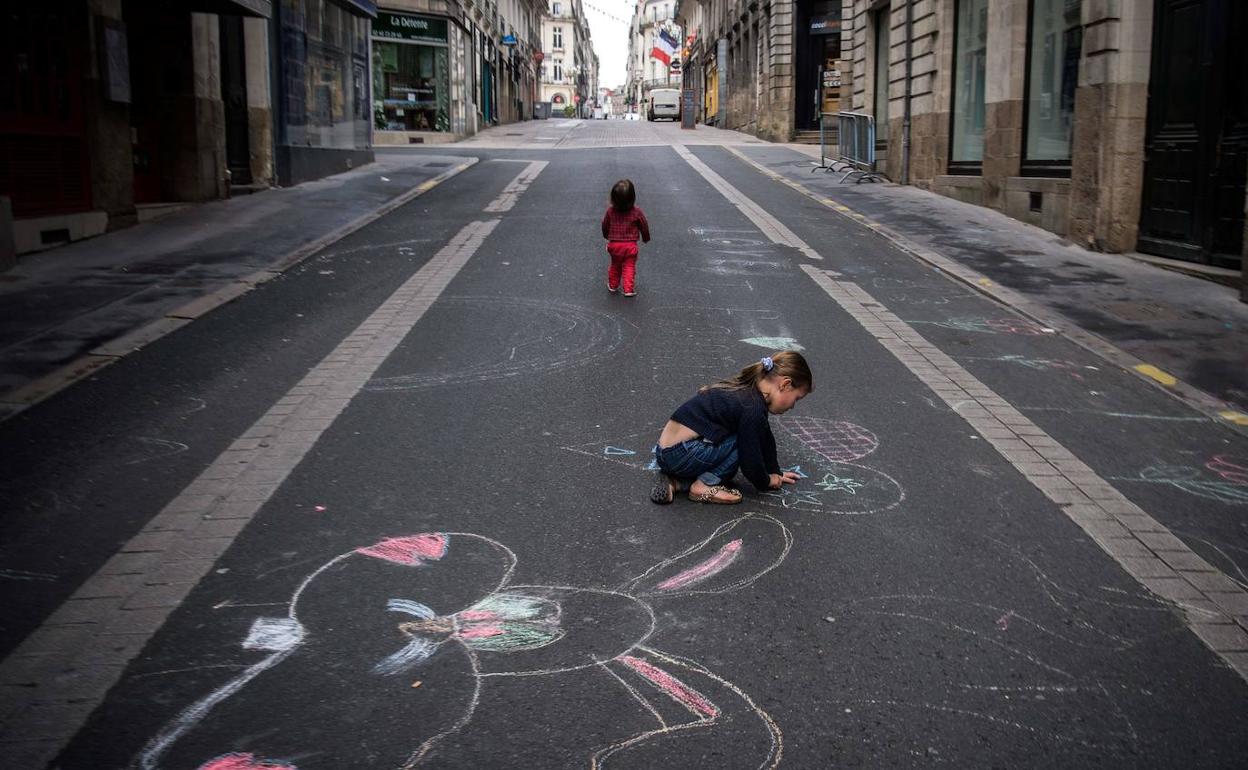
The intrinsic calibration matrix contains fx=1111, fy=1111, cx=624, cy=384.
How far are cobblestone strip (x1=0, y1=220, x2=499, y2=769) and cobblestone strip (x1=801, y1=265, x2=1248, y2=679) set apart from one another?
11.6 feet

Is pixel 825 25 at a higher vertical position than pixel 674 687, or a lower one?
higher

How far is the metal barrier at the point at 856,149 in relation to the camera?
890 inches

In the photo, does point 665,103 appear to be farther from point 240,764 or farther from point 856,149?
point 240,764

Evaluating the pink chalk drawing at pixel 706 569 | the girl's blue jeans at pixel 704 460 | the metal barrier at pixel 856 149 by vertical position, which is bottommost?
the pink chalk drawing at pixel 706 569

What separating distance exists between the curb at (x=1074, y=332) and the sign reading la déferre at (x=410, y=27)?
24526 mm

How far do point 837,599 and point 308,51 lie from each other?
20.1 metres

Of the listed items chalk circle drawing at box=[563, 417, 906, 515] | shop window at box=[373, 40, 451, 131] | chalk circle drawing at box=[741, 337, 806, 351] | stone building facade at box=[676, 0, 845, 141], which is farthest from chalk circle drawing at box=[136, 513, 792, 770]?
shop window at box=[373, 40, 451, 131]

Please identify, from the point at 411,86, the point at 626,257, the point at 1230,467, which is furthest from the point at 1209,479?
the point at 411,86

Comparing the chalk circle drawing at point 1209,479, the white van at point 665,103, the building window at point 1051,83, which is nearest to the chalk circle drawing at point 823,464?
the chalk circle drawing at point 1209,479

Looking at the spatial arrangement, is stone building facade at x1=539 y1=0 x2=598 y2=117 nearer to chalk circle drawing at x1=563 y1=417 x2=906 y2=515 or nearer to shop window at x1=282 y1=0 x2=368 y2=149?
shop window at x1=282 y1=0 x2=368 y2=149

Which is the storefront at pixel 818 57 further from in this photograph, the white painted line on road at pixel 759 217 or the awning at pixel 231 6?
the awning at pixel 231 6

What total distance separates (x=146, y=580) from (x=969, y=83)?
57.8 ft

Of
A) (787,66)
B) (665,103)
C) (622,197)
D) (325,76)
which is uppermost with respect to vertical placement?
(665,103)

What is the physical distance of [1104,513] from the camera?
4.91m
